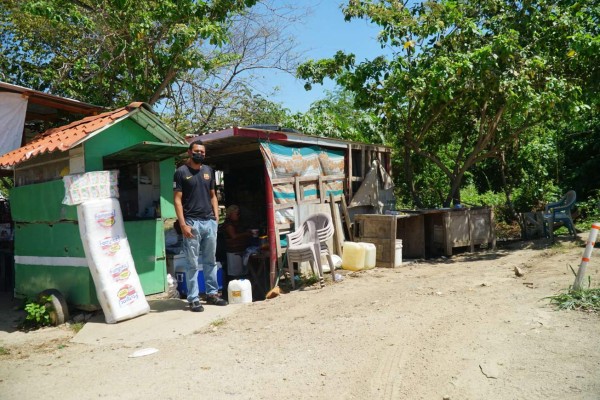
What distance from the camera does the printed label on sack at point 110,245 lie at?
225 inches

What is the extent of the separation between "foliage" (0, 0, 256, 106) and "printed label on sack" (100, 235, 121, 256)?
475 centimetres

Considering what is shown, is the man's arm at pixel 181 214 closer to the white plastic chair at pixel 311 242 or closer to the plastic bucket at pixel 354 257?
the white plastic chair at pixel 311 242

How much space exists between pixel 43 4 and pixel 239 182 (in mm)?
4970

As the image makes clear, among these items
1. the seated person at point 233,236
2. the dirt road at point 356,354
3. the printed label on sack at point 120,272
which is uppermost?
the seated person at point 233,236

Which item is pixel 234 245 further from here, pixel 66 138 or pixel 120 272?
pixel 66 138

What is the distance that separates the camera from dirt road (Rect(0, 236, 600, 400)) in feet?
12.1

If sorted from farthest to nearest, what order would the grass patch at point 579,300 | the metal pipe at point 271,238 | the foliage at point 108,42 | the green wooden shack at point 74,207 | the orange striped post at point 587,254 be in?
the foliage at point 108,42, the metal pipe at point 271,238, the green wooden shack at point 74,207, the orange striped post at point 587,254, the grass patch at point 579,300

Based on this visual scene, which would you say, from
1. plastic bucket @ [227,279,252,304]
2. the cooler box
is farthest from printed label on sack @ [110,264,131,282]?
the cooler box

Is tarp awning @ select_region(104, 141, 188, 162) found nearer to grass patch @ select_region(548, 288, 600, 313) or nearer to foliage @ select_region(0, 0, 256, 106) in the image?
foliage @ select_region(0, 0, 256, 106)

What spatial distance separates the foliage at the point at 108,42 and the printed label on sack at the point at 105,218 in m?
4.53

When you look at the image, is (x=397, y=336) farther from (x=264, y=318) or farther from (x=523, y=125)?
(x=523, y=125)

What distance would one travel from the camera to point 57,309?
5.92 metres

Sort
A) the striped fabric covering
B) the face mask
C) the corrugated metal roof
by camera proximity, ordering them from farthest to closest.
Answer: the striped fabric covering
the face mask
the corrugated metal roof

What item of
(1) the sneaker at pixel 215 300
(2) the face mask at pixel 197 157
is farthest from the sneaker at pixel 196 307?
(2) the face mask at pixel 197 157
